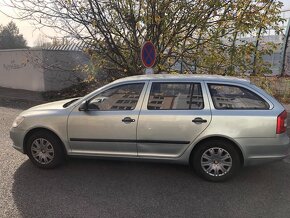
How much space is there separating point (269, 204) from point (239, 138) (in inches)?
36.0

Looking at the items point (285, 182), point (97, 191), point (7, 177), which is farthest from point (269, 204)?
point (7, 177)

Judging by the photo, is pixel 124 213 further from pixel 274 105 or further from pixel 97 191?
pixel 274 105

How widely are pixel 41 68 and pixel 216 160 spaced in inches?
429

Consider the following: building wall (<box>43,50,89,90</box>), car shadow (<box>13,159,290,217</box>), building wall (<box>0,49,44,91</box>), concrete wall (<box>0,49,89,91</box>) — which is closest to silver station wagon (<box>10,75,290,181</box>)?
car shadow (<box>13,159,290,217</box>)

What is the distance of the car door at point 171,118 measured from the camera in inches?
173

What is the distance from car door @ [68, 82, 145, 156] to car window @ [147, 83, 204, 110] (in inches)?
7.5

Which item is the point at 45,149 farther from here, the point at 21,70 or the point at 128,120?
the point at 21,70

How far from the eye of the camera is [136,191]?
13.6 ft

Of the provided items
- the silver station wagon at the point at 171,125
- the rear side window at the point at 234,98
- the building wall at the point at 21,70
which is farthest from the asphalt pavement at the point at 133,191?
the building wall at the point at 21,70

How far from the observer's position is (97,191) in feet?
13.6

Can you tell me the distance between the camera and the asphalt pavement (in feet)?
11.9

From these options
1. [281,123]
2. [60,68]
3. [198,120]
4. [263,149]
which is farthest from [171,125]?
[60,68]

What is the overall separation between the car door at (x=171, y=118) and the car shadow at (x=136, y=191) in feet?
1.47

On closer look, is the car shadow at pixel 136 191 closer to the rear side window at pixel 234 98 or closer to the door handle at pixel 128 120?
the door handle at pixel 128 120
